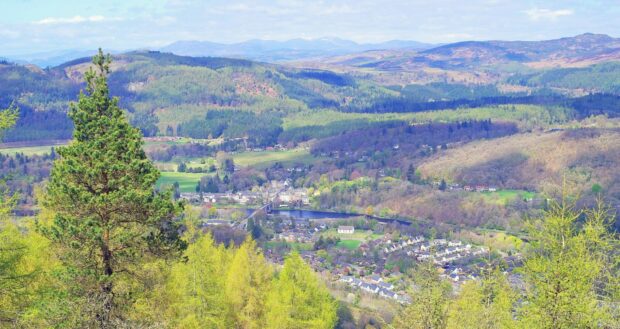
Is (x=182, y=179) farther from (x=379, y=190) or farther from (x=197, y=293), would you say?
(x=197, y=293)

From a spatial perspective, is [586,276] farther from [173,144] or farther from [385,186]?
[173,144]

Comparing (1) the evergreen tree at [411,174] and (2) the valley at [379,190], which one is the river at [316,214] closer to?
(2) the valley at [379,190]

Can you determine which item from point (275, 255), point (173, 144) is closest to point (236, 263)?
point (275, 255)

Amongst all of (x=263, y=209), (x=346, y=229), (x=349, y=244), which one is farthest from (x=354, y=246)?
(x=263, y=209)

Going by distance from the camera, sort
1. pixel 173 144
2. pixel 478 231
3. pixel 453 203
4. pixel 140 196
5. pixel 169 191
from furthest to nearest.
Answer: pixel 173 144 → pixel 453 203 → pixel 478 231 → pixel 169 191 → pixel 140 196

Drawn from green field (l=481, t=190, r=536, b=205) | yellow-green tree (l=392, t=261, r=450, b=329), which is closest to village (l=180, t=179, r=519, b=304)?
green field (l=481, t=190, r=536, b=205)

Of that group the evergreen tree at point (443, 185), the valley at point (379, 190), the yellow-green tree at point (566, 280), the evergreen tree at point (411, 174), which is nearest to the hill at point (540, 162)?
the valley at point (379, 190)
